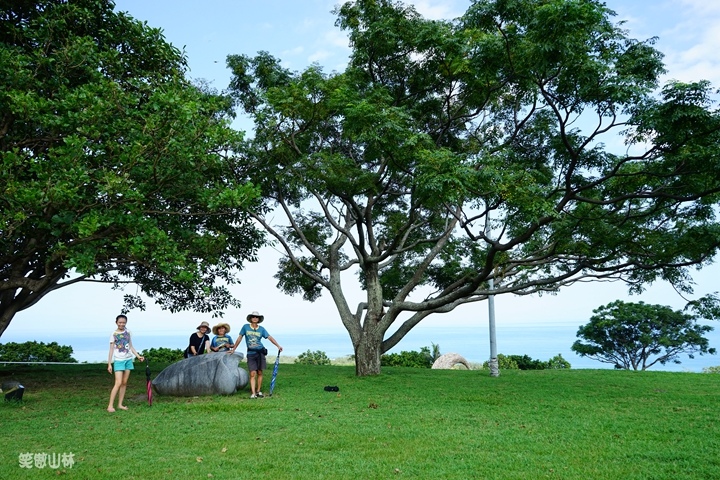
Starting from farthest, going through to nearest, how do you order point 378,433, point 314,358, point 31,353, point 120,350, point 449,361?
point 314,358
point 449,361
point 31,353
point 120,350
point 378,433

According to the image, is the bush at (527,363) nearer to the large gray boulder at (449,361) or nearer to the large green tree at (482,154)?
the large gray boulder at (449,361)

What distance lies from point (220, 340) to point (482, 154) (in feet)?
24.5

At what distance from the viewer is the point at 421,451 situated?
267 inches

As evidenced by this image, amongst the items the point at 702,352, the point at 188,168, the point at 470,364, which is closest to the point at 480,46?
the point at 188,168

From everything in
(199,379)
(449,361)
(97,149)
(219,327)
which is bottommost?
(199,379)


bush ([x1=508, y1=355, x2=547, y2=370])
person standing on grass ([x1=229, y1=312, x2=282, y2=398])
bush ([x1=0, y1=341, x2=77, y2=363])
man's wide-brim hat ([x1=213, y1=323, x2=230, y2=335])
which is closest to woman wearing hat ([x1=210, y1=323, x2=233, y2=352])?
man's wide-brim hat ([x1=213, y1=323, x2=230, y2=335])

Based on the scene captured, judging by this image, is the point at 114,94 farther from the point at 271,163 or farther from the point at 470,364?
the point at 470,364

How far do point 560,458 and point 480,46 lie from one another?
Answer: 8451mm

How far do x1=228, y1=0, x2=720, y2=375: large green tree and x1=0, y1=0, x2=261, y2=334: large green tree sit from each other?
3.07m

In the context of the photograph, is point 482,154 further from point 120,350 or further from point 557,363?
point 557,363

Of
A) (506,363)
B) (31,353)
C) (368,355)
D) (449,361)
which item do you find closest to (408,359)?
(449,361)

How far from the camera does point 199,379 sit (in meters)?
12.1

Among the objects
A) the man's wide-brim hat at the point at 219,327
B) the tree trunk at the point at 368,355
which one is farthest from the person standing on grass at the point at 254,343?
the tree trunk at the point at 368,355

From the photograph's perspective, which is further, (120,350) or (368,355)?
(368,355)
